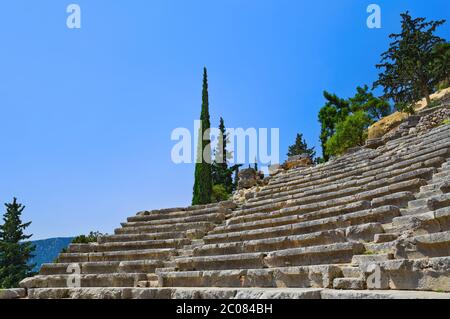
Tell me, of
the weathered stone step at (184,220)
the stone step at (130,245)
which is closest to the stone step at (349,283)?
the stone step at (130,245)

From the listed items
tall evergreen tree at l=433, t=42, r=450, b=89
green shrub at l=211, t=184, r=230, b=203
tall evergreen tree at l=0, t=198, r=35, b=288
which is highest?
tall evergreen tree at l=433, t=42, r=450, b=89

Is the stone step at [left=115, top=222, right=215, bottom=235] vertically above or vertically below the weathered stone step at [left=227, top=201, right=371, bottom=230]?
below

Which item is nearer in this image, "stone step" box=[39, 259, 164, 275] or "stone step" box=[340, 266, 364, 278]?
"stone step" box=[340, 266, 364, 278]

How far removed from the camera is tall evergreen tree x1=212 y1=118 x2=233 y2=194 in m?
40.1

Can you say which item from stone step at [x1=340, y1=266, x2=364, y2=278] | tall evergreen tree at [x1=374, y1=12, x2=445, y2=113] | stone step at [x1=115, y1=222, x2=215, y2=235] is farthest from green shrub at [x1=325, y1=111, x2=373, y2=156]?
stone step at [x1=340, y1=266, x2=364, y2=278]

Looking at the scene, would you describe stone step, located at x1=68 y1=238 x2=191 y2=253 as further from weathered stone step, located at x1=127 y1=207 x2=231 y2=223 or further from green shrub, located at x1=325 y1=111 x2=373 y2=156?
green shrub, located at x1=325 y1=111 x2=373 y2=156

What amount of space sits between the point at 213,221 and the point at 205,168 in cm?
1696

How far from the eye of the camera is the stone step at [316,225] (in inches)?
236

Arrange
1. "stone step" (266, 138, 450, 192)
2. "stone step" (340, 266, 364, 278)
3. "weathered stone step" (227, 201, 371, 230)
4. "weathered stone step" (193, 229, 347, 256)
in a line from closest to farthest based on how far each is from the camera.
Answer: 1. "stone step" (340, 266, 364, 278)
2. "weathered stone step" (193, 229, 347, 256)
3. "weathered stone step" (227, 201, 371, 230)
4. "stone step" (266, 138, 450, 192)

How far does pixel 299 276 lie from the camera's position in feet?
17.3

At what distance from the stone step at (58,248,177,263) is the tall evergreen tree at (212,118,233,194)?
2909 cm

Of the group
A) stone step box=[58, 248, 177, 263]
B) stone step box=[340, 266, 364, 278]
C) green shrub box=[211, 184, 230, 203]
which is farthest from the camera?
green shrub box=[211, 184, 230, 203]

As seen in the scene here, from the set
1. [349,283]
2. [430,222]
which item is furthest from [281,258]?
[430,222]
